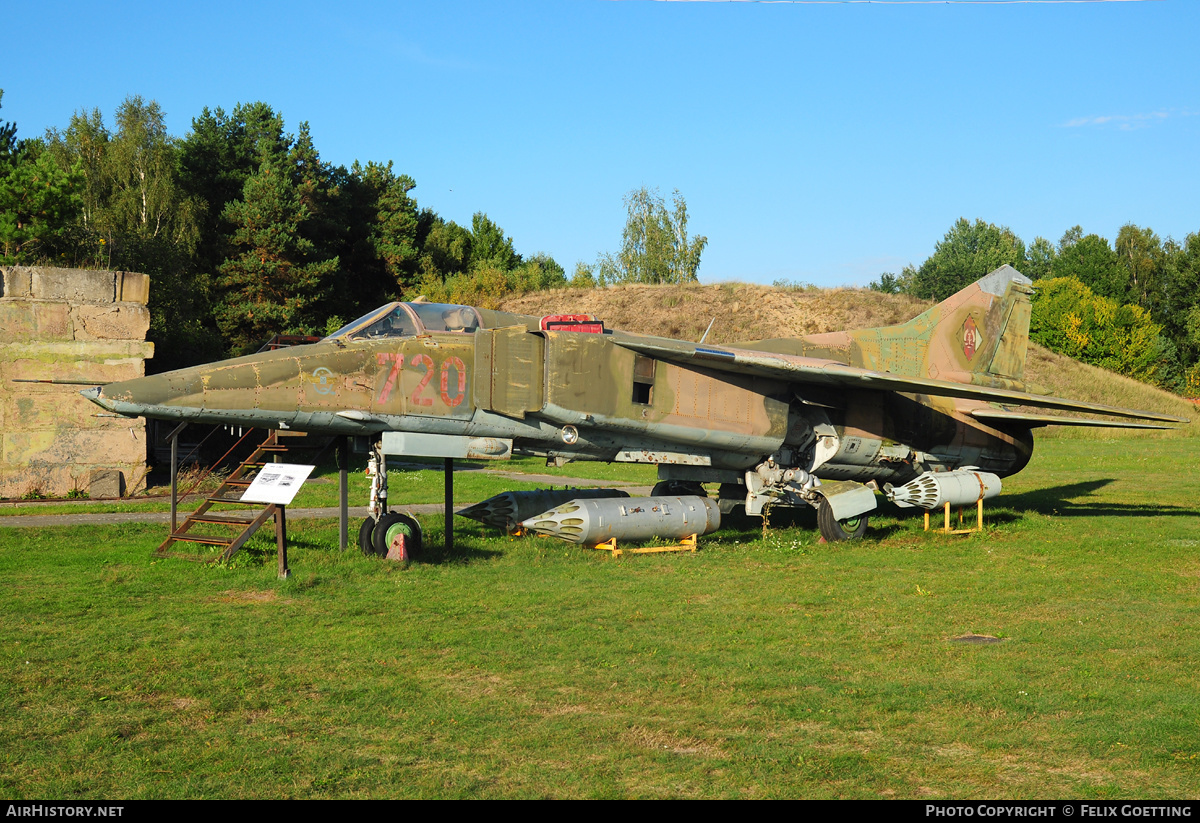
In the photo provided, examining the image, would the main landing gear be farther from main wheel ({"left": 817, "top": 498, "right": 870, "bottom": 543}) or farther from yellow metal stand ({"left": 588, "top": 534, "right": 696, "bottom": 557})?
main wheel ({"left": 817, "top": 498, "right": 870, "bottom": 543})

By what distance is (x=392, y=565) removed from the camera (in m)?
12.2

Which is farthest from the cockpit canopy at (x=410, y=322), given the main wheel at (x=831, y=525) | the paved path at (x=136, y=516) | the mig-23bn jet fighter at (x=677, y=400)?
the main wheel at (x=831, y=525)

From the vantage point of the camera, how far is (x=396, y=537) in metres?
12.6

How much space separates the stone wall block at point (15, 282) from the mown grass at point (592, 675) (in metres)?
9.03

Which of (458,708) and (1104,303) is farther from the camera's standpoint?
(1104,303)

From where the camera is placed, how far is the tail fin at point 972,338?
59.6 feet

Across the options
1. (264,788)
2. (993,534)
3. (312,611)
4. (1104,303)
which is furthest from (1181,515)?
(1104,303)

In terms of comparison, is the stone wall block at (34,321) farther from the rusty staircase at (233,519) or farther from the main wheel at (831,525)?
the main wheel at (831,525)

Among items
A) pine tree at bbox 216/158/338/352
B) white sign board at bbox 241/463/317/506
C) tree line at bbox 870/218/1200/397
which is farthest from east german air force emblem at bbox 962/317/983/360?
tree line at bbox 870/218/1200/397

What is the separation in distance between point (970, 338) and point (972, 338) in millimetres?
50

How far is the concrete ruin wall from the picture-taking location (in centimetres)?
2022

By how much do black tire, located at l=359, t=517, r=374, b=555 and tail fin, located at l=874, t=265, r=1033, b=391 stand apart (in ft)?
33.6
